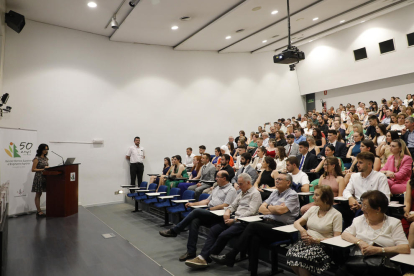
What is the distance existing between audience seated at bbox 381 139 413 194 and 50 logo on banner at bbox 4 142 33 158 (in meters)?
6.43

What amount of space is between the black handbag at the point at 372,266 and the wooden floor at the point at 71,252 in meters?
1.83

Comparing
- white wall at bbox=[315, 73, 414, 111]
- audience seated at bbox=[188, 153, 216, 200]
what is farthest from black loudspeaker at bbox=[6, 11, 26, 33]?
white wall at bbox=[315, 73, 414, 111]

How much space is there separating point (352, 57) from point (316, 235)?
995 cm

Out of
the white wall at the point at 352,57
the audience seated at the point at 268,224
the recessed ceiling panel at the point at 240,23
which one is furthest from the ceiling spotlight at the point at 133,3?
the white wall at the point at 352,57

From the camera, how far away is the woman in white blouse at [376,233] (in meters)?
2.21

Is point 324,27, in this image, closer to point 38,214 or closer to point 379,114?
point 379,114

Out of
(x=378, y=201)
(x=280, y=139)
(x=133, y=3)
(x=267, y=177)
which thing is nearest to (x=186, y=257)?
(x=267, y=177)

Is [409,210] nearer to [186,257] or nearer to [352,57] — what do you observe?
[186,257]

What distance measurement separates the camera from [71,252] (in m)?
3.79

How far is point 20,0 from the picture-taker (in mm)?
5809

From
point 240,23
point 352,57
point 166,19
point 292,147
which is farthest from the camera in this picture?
point 352,57

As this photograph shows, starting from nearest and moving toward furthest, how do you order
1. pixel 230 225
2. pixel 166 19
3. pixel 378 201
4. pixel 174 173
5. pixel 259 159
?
pixel 378 201 < pixel 230 225 < pixel 259 159 < pixel 174 173 < pixel 166 19

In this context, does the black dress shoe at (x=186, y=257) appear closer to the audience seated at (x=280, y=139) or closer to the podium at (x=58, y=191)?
the podium at (x=58, y=191)

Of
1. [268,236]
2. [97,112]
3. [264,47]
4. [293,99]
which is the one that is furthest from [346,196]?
[293,99]
